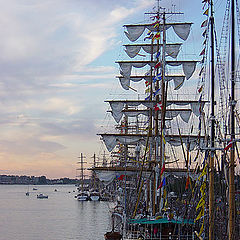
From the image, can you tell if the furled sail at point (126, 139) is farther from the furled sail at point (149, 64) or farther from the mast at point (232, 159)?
the mast at point (232, 159)

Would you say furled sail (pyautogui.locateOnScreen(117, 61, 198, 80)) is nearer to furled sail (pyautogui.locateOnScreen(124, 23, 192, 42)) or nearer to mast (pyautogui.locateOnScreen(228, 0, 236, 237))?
furled sail (pyautogui.locateOnScreen(124, 23, 192, 42))

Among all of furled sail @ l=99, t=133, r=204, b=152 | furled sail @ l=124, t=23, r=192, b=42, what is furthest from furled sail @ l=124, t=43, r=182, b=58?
furled sail @ l=99, t=133, r=204, b=152

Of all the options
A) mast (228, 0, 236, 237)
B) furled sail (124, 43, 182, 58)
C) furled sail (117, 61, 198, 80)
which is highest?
furled sail (124, 43, 182, 58)

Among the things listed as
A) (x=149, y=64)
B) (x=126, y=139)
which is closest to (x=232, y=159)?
(x=126, y=139)

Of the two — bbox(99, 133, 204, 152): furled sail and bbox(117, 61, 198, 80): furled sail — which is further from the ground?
bbox(117, 61, 198, 80): furled sail

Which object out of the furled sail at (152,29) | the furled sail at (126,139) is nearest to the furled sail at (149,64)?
the furled sail at (152,29)

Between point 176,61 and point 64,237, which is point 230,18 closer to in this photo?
point 176,61

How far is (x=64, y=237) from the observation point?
7269 cm

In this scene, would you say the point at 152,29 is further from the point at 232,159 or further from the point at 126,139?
the point at 232,159

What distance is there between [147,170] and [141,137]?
6624 mm

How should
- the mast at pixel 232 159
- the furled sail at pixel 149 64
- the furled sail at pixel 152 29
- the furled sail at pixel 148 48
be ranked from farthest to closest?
the furled sail at pixel 148 48, the furled sail at pixel 149 64, the furled sail at pixel 152 29, the mast at pixel 232 159

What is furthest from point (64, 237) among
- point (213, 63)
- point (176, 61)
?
point (213, 63)

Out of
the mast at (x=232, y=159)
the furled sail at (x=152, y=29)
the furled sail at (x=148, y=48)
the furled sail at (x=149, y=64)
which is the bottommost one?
the mast at (x=232, y=159)

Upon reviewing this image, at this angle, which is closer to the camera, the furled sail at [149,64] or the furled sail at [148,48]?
the furled sail at [149,64]
